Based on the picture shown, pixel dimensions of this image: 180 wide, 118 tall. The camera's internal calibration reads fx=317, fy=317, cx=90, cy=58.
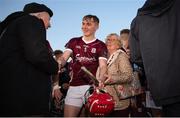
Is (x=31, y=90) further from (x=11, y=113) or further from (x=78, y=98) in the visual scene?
(x=78, y=98)

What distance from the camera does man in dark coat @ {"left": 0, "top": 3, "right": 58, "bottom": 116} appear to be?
9.19 ft

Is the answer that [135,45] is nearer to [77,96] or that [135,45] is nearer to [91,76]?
[91,76]

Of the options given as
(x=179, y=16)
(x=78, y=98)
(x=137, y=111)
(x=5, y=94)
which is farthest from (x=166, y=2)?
(x=137, y=111)

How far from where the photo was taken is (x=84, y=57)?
4.38 meters

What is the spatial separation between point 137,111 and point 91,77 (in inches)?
42.3

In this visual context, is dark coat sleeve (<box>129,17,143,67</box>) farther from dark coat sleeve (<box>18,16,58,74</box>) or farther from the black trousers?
dark coat sleeve (<box>18,16,58,74</box>)

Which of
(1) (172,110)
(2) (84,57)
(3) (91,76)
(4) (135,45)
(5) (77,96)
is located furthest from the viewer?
(2) (84,57)

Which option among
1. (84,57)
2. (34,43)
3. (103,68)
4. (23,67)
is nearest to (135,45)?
(34,43)

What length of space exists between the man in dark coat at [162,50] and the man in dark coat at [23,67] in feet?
2.96

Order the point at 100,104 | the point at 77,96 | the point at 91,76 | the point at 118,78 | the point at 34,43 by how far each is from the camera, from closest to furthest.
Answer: the point at 34,43 < the point at 100,104 < the point at 91,76 < the point at 118,78 < the point at 77,96

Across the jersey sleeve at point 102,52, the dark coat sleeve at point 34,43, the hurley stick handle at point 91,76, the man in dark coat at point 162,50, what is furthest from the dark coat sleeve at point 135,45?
the jersey sleeve at point 102,52

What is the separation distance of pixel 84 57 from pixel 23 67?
64.5 inches

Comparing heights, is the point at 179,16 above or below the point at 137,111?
above

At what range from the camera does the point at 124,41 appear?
543 cm
